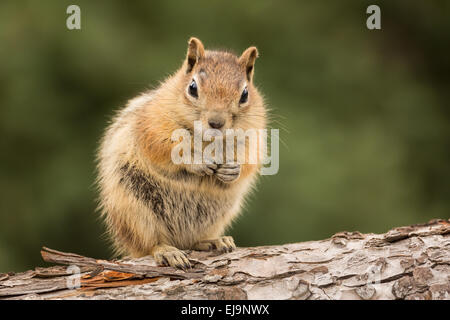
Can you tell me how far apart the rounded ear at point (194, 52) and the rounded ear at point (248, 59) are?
247 mm

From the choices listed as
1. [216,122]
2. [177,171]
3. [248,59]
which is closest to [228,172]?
[177,171]

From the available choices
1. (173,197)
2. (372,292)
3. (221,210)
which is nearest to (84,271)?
(173,197)

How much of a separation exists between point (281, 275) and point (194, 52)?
1458 mm

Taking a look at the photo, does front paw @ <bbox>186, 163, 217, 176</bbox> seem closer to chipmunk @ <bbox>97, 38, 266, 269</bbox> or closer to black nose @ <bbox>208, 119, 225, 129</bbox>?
chipmunk @ <bbox>97, 38, 266, 269</bbox>

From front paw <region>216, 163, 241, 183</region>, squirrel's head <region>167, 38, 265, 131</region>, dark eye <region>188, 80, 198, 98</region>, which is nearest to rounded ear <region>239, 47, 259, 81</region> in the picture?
squirrel's head <region>167, 38, 265, 131</region>

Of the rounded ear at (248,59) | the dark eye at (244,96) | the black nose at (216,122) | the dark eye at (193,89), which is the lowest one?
the black nose at (216,122)

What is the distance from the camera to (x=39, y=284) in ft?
9.06

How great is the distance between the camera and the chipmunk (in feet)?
10.3

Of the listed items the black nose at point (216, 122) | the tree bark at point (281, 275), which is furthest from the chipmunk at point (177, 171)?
the tree bark at point (281, 275)

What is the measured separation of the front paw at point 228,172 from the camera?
10.6ft

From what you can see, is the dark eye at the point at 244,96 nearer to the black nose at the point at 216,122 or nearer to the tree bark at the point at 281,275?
the black nose at the point at 216,122

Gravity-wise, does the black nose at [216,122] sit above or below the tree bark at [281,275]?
above

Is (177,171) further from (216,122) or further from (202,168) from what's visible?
(216,122)
